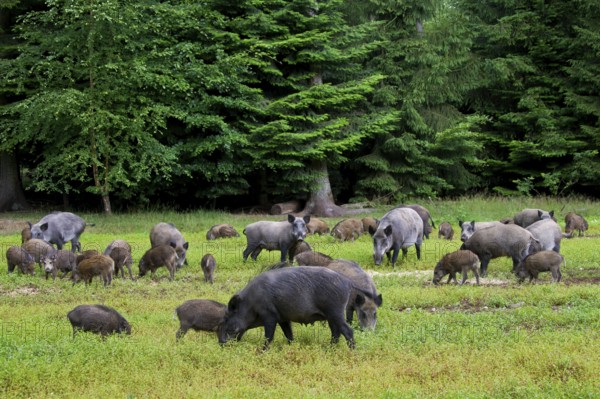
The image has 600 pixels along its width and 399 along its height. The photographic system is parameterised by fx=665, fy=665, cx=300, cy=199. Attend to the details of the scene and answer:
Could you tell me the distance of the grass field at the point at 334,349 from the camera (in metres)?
6.70

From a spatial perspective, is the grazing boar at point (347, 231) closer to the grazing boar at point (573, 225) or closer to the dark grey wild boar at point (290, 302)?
the grazing boar at point (573, 225)

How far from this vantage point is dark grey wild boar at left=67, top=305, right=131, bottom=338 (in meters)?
8.67

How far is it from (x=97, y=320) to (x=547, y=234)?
9389 mm

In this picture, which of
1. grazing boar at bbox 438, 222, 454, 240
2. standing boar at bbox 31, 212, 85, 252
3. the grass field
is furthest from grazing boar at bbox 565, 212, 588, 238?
standing boar at bbox 31, 212, 85, 252

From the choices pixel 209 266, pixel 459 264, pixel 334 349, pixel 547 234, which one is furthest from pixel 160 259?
pixel 547 234

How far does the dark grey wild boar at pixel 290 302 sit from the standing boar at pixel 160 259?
529cm

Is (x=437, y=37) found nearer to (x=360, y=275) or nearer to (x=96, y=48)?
(x=96, y=48)

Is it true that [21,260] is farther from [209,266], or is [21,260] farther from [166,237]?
[209,266]

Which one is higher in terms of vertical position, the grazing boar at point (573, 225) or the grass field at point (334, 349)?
the grazing boar at point (573, 225)

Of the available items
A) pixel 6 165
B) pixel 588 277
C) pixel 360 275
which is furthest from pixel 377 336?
pixel 6 165

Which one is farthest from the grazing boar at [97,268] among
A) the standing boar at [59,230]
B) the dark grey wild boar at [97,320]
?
the standing boar at [59,230]

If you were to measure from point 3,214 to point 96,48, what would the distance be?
7.35m

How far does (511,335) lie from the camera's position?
834 cm

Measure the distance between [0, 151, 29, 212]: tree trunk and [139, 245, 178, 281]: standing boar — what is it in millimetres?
16074
